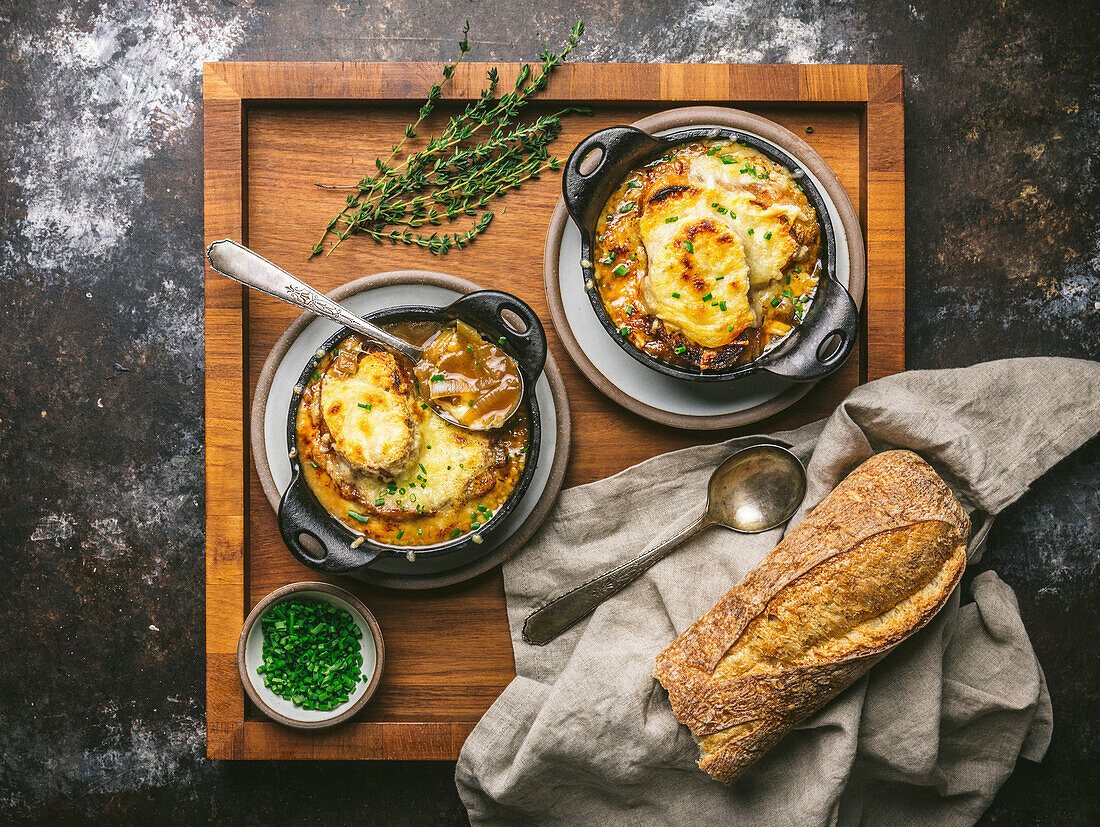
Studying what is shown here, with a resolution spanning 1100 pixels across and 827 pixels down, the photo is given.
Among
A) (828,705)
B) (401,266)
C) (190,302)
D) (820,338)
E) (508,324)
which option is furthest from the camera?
(190,302)

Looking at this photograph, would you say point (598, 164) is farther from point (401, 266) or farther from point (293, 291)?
point (293, 291)

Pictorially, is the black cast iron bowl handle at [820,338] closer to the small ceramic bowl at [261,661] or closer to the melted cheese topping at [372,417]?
the melted cheese topping at [372,417]

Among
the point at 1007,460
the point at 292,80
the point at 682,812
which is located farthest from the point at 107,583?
the point at 1007,460

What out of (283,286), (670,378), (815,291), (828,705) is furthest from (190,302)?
(828,705)

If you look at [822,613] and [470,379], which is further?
[470,379]

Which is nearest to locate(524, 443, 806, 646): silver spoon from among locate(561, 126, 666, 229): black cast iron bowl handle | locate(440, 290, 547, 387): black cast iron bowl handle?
locate(440, 290, 547, 387): black cast iron bowl handle

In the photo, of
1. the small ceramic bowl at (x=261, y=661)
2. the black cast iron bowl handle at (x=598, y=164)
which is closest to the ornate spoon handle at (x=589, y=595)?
the small ceramic bowl at (x=261, y=661)

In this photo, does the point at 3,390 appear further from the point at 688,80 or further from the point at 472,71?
the point at 688,80
